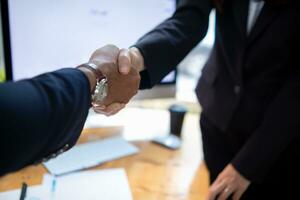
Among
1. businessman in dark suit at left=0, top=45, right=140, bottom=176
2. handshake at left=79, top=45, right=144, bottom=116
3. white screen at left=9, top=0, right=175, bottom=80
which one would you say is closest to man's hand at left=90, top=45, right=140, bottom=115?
handshake at left=79, top=45, right=144, bottom=116

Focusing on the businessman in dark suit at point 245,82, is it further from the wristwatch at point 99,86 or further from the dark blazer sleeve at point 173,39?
the wristwatch at point 99,86

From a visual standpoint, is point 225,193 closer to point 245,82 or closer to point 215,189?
point 215,189

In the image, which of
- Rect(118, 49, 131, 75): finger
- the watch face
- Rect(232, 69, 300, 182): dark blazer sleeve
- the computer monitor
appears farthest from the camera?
the computer monitor

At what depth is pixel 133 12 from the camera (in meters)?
1.34

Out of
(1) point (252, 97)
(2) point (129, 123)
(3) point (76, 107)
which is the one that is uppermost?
(3) point (76, 107)

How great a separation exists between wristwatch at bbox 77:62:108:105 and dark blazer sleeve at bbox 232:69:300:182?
16.9 inches

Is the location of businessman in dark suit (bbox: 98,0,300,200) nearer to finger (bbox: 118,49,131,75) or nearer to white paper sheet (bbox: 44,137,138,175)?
finger (bbox: 118,49,131,75)

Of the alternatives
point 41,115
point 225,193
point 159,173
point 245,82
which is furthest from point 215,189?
point 41,115

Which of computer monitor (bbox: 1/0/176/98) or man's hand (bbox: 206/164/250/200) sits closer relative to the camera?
man's hand (bbox: 206/164/250/200)

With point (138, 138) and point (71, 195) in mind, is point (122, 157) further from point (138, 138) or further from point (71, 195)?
point (71, 195)

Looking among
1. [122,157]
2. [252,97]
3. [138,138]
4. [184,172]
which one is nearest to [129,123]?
[138,138]

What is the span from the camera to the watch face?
2.81 ft

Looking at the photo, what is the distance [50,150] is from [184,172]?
0.55m

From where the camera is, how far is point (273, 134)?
109cm
